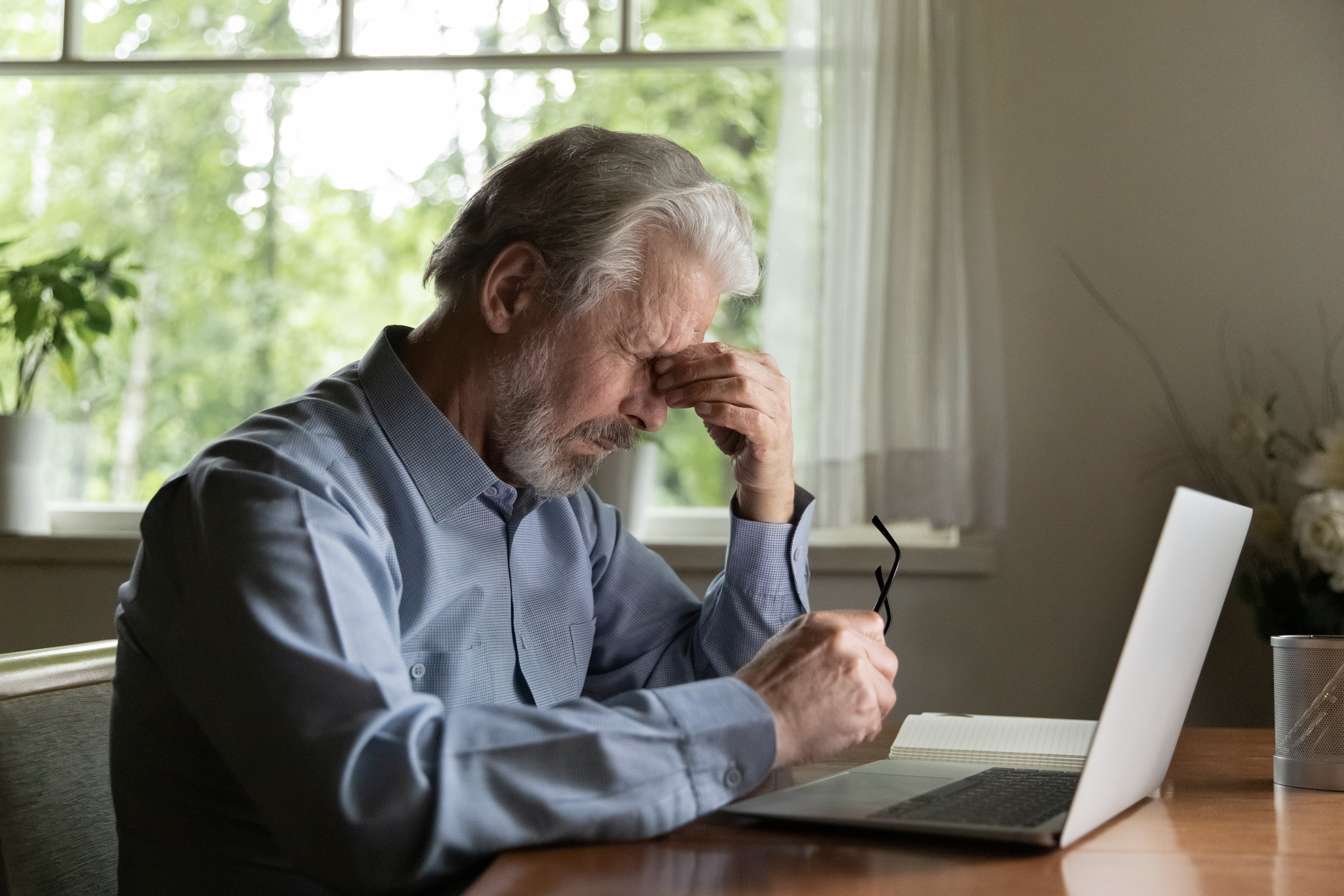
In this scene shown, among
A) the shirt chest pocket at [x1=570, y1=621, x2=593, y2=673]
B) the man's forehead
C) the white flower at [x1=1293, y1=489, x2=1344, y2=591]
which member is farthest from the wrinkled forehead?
the white flower at [x1=1293, y1=489, x2=1344, y2=591]

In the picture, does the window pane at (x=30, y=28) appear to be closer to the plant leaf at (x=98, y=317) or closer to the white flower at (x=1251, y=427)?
the plant leaf at (x=98, y=317)

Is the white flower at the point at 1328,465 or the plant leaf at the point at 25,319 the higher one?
the plant leaf at the point at 25,319

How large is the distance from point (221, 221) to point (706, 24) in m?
1.15

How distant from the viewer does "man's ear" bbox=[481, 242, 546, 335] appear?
1.23 meters

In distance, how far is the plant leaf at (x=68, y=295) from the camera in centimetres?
231

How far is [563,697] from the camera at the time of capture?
49.8 inches

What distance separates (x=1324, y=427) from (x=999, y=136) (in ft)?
2.48

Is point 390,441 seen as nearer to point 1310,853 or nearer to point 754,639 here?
point 754,639

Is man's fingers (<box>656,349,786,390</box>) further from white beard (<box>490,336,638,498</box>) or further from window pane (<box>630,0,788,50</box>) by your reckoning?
window pane (<box>630,0,788,50</box>)

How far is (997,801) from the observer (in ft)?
2.88

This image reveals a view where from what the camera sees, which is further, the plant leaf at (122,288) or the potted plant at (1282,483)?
the plant leaf at (122,288)

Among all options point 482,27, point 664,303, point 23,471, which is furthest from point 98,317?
point 664,303

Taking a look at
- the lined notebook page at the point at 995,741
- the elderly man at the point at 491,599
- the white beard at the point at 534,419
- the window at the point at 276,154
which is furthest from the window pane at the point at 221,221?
the lined notebook page at the point at 995,741

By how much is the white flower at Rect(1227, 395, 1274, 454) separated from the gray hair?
1105mm
